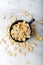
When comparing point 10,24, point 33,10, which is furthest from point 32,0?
point 10,24

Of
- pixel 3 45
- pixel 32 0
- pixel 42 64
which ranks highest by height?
pixel 32 0

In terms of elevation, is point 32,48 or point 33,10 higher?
point 33,10

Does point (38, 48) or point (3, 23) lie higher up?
point (3, 23)

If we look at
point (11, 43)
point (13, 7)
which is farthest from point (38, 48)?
point (13, 7)

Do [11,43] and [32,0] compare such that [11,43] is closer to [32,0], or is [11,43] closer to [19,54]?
[19,54]

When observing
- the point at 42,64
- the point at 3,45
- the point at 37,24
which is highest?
the point at 37,24

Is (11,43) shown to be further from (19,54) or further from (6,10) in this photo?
(6,10)
